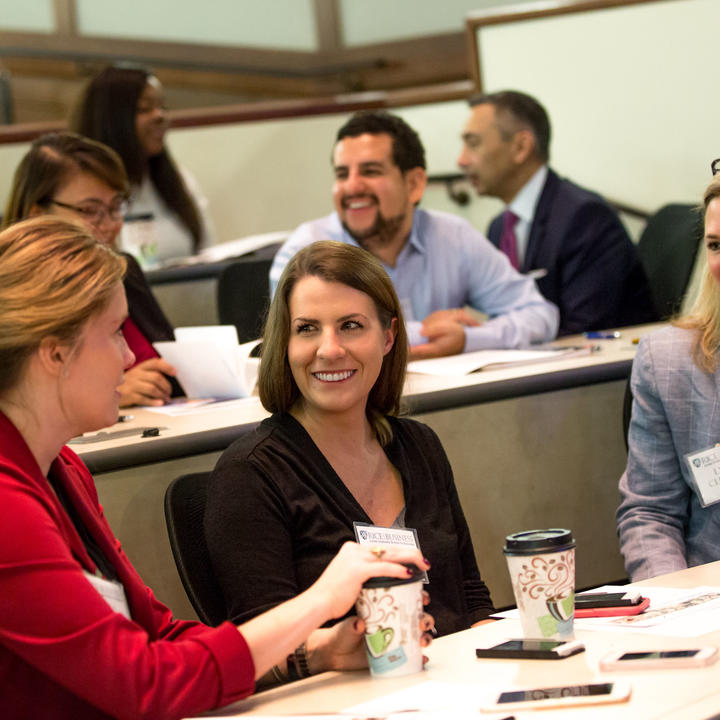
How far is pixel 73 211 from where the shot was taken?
3303 millimetres

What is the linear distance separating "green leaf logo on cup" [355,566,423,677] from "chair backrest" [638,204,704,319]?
9.47 feet

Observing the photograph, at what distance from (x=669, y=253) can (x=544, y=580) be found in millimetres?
3101

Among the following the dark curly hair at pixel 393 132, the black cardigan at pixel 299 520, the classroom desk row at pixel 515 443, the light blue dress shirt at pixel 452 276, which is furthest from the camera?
the dark curly hair at pixel 393 132

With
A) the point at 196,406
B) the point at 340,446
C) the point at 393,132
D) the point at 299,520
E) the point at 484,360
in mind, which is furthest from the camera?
the point at 393,132

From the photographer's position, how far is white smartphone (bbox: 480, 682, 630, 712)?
1.25m

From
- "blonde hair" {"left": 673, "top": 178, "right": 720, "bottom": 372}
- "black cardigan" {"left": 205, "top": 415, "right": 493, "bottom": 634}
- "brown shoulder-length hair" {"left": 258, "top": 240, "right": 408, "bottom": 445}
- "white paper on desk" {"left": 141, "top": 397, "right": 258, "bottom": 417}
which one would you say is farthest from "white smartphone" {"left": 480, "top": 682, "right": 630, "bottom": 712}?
"white paper on desk" {"left": 141, "top": 397, "right": 258, "bottom": 417}

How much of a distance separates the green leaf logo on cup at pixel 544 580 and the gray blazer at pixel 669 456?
2.43ft

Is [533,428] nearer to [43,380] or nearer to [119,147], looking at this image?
[43,380]

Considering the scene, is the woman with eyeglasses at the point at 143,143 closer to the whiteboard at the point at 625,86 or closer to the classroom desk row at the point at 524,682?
the whiteboard at the point at 625,86

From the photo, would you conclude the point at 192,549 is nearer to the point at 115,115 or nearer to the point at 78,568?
the point at 78,568

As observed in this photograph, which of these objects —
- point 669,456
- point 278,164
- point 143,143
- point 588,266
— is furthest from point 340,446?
point 278,164

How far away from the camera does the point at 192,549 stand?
1.89 metres

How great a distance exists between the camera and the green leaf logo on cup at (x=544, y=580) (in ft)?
4.63

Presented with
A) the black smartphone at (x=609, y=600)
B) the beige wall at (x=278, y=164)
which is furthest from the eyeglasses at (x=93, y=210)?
the beige wall at (x=278, y=164)
